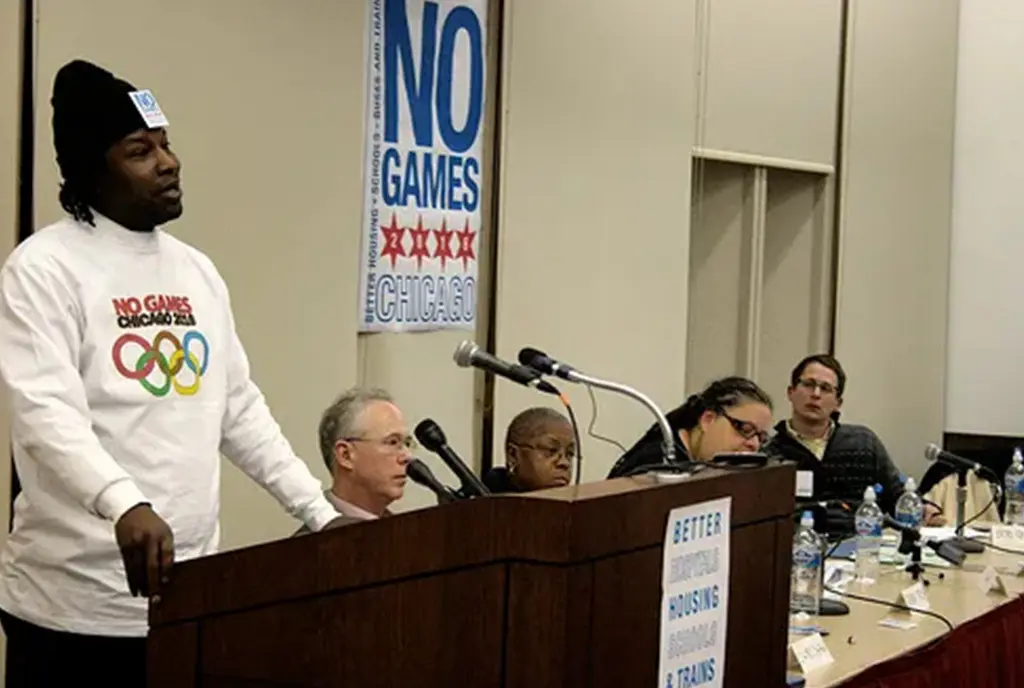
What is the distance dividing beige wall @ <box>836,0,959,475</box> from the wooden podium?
573 cm

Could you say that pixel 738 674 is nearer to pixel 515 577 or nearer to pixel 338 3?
pixel 515 577

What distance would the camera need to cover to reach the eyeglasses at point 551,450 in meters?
4.33

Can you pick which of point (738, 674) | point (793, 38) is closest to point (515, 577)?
point (738, 674)

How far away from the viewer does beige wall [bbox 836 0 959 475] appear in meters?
7.30

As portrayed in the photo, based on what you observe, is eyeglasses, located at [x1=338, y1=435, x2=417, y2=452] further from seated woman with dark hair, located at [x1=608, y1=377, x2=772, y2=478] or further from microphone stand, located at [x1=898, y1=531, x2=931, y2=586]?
microphone stand, located at [x1=898, y1=531, x2=931, y2=586]

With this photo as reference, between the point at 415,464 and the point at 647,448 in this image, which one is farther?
the point at 647,448

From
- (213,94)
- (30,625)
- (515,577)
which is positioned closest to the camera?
(515,577)

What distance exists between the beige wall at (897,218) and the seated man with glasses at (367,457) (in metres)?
4.41

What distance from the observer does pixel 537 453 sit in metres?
4.33

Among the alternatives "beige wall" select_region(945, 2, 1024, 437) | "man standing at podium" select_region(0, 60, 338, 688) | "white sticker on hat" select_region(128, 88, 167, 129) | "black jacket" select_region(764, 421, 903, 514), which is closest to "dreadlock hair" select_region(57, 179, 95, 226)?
"man standing at podium" select_region(0, 60, 338, 688)

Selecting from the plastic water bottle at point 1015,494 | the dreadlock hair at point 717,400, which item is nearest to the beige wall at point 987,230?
the plastic water bottle at point 1015,494

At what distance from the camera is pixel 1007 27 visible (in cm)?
780

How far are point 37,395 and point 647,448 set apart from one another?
2.45 m

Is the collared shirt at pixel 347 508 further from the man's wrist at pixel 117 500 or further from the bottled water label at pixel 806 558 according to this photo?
the man's wrist at pixel 117 500
